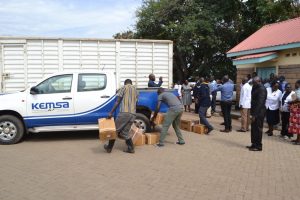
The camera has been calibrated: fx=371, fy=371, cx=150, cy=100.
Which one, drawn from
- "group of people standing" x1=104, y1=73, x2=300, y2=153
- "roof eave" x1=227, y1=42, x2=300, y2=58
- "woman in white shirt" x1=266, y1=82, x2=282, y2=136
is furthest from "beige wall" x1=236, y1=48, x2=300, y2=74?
"woman in white shirt" x1=266, y1=82, x2=282, y2=136

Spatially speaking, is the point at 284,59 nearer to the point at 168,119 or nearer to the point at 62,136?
the point at 168,119

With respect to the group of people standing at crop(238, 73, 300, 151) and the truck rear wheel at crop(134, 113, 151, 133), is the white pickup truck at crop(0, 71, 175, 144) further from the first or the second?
the group of people standing at crop(238, 73, 300, 151)

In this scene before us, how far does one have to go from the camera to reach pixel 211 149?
29.6 feet

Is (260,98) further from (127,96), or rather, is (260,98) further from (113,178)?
(113,178)

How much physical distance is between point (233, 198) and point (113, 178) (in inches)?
82.9

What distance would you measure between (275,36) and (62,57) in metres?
9.15

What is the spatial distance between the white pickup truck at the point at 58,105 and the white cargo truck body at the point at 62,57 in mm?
2969

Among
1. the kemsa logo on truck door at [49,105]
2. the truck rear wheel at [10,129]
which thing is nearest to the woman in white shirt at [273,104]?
the kemsa logo on truck door at [49,105]

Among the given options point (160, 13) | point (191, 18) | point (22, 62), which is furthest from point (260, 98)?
point (160, 13)

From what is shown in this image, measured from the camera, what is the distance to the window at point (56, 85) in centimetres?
955

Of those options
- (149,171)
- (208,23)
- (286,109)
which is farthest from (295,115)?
(208,23)

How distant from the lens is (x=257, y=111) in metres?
8.78

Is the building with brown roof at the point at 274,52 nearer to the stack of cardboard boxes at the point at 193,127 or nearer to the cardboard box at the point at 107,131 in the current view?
the stack of cardboard boxes at the point at 193,127

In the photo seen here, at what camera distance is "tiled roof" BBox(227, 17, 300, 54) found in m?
14.4
